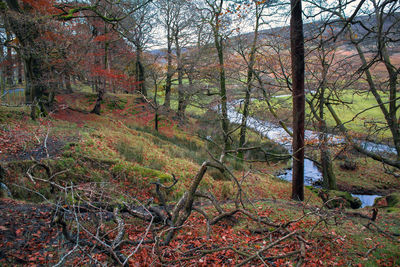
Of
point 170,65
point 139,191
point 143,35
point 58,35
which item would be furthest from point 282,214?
point 143,35

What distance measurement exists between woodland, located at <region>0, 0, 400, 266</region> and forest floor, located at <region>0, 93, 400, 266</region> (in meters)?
0.04

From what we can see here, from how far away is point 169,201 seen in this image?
24.2ft

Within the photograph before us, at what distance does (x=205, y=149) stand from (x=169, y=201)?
16.0 feet

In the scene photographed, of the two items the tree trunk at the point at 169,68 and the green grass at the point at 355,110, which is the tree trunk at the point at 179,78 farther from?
the green grass at the point at 355,110

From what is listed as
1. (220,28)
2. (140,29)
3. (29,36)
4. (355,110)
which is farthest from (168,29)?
(355,110)

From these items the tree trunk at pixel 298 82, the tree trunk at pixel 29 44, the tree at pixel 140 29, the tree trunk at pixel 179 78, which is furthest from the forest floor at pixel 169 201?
the tree at pixel 140 29

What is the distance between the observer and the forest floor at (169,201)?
3656 mm

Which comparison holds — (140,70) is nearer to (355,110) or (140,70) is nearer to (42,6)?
(42,6)

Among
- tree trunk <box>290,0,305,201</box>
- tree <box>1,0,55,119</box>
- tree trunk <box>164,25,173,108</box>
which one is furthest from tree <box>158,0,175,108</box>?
tree trunk <box>290,0,305,201</box>

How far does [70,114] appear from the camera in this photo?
1599 centimetres

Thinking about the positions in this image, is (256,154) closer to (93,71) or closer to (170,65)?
(170,65)

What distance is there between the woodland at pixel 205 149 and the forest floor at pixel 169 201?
4cm

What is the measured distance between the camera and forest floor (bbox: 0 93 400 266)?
3.66 meters

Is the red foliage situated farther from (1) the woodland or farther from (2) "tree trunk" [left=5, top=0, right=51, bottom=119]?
(2) "tree trunk" [left=5, top=0, right=51, bottom=119]
